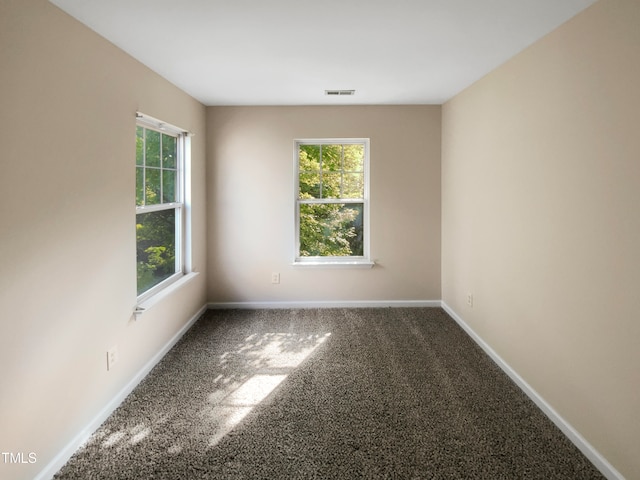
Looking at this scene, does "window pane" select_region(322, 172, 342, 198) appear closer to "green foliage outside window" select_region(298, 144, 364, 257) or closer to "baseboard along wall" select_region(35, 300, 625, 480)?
"green foliage outside window" select_region(298, 144, 364, 257)

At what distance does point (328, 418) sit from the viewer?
95.7 inches

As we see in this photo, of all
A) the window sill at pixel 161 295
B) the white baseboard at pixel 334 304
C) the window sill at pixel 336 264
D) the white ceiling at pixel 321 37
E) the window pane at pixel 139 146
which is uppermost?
the white ceiling at pixel 321 37

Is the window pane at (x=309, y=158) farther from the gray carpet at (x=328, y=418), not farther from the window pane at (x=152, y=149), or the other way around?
the gray carpet at (x=328, y=418)

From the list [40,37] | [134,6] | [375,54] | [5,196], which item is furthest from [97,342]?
[375,54]

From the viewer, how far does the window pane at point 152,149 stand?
323cm

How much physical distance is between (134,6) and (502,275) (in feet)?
9.90

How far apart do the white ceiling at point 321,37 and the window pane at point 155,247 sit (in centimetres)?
Answer: 120

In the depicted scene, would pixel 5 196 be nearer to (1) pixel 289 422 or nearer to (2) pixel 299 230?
(1) pixel 289 422

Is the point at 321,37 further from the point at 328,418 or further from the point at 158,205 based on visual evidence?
the point at 328,418

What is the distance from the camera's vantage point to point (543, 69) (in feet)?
8.22

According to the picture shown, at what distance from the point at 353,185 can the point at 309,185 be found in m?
0.52

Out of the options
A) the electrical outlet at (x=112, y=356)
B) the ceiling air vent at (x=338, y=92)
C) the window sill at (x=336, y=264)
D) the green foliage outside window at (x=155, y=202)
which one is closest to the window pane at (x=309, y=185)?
the window sill at (x=336, y=264)

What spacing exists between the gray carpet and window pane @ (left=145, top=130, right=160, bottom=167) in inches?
63.9

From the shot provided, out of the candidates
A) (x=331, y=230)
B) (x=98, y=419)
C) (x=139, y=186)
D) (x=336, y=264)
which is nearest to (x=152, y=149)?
(x=139, y=186)
